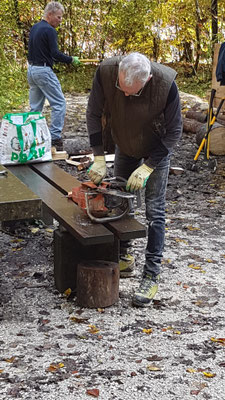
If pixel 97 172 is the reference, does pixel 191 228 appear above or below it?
below

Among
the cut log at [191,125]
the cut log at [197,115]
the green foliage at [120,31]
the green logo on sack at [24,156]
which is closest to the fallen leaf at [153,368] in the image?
the green logo on sack at [24,156]

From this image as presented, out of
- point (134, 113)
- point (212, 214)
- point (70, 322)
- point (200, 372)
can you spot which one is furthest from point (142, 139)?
point (212, 214)

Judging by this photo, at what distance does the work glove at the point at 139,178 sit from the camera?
3979mm

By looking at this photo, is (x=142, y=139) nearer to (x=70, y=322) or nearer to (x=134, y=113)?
(x=134, y=113)

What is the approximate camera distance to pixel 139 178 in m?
3.98

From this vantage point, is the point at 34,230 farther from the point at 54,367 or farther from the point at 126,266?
the point at 54,367

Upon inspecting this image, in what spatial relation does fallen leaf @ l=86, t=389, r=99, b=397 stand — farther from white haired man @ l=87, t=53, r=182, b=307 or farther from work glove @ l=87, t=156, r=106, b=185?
work glove @ l=87, t=156, r=106, b=185

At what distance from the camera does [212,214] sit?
255 inches

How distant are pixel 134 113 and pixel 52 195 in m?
1.13

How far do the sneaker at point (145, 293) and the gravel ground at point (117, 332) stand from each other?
0.23 feet

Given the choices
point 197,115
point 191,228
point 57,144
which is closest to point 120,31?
point 197,115

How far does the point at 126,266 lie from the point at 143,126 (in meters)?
1.27

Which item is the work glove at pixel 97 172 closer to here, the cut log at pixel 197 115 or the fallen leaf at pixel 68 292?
the fallen leaf at pixel 68 292

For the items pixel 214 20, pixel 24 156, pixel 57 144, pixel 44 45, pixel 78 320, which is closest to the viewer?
pixel 78 320
